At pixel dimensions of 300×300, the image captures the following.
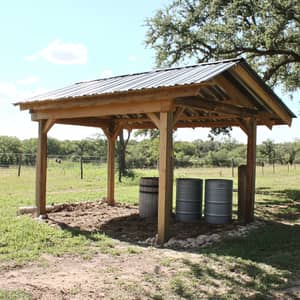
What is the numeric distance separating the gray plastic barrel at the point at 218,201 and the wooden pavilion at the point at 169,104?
0.66 metres

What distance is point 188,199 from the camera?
26.8 ft

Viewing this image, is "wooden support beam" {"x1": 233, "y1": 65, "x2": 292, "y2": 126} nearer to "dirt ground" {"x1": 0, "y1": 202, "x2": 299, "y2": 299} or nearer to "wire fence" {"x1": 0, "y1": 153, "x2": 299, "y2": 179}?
"dirt ground" {"x1": 0, "y1": 202, "x2": 299, "y2": 299}

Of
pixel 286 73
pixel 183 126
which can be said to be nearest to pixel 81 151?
pixel 286 73

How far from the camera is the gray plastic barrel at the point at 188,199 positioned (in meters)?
8.11

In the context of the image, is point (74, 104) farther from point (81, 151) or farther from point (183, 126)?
point (81, 151)

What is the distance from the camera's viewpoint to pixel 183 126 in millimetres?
10805

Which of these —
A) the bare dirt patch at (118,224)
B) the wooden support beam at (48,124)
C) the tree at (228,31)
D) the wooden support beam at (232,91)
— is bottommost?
the bare dirt patch at (118,224)

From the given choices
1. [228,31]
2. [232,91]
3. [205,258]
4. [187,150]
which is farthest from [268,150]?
[205,258]

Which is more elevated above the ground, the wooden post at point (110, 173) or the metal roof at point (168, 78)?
the metal roof at point (168, 78)

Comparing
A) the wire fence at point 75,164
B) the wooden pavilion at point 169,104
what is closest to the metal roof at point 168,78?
the wooden pavilion at point 169,104

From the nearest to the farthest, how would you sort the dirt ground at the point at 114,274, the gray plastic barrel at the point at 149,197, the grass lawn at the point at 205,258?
the dirt ground at the point at 114,274 < the grass lawn at the point at 205,258 < the gray plastic barrel at the point at 149,197

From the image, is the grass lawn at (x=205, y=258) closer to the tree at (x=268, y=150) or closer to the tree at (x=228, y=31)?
the tree at (x=228, y=31)

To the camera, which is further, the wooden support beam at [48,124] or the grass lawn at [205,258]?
the wooden support beam at [48,124]

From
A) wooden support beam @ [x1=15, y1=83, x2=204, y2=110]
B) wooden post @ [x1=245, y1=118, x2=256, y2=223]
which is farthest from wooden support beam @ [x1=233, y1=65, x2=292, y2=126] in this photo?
wooden support beam @ [x1=15, y1=83, x2=204, y2=110]
